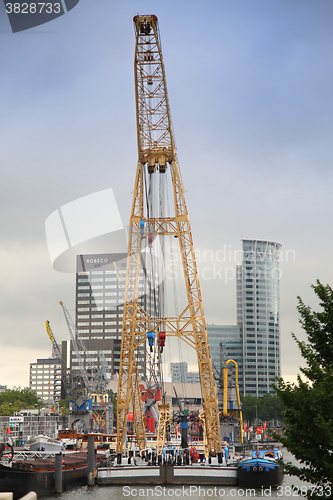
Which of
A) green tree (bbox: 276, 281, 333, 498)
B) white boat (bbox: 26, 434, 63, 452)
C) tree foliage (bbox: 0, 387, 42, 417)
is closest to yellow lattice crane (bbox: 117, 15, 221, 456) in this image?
white boat (bbox: 26, 434, 63, 452)

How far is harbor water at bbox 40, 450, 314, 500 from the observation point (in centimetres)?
4572

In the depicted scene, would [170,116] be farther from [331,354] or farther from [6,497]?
[6,497]

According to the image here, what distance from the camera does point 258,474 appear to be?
49.2 metres

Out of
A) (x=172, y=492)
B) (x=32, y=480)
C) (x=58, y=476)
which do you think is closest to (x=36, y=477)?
(x=32, y=480)

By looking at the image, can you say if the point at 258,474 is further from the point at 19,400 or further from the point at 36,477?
the point at 19,400

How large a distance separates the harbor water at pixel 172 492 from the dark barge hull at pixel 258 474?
1.79 feet

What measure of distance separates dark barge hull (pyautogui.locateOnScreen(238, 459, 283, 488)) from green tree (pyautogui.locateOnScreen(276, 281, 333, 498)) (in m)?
25.8

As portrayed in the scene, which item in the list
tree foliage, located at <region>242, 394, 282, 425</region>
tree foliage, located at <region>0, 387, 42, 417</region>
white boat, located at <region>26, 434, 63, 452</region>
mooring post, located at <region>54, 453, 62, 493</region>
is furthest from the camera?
tree foliage, located at <region>242, 394, 282, 425</region>

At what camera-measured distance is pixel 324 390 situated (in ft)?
71.0

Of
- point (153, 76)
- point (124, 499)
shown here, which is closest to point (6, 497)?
point (124, 499)

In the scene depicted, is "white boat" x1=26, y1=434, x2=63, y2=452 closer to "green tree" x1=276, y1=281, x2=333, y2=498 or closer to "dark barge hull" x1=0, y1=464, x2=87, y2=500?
"dark barge hull" x1=0, y1=464, x2=87, y2=500

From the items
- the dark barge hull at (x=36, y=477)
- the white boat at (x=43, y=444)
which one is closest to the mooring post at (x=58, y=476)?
the dark barge hull at (x=36, y=477)

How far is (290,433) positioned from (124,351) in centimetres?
4139

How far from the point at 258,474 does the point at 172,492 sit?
7.48 meters
